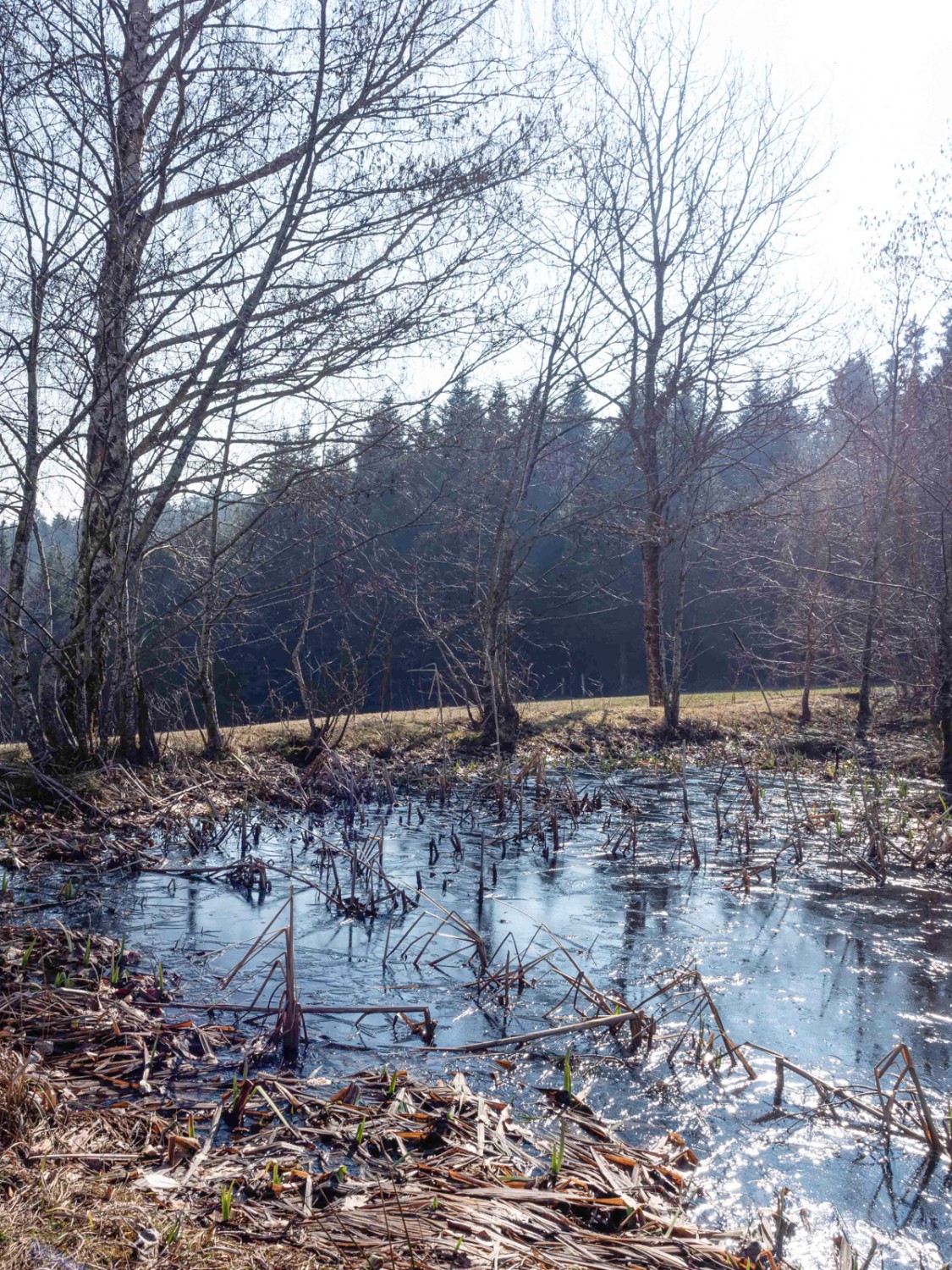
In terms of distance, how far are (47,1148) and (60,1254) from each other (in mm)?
748

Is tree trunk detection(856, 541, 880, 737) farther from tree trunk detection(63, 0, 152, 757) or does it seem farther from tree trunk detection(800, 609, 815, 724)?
tree trunk detection(63, 0, 152, 757)

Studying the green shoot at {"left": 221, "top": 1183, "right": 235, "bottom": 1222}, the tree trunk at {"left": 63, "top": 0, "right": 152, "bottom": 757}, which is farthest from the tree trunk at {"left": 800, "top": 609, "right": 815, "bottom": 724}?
the green shoot at {"left": 221, "top": 1183, "right": 235, "bottom": 1222}

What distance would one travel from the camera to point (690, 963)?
5.80 meters

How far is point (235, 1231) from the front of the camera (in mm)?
2645

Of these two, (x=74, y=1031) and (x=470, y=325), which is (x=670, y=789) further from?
(x=74, y=1031)

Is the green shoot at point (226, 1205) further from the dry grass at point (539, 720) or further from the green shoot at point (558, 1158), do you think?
the dry grass at point (539, 720)

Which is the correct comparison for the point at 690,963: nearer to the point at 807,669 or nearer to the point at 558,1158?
the point at 558,1158

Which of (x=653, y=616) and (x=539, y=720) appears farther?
(x=653, y=616)

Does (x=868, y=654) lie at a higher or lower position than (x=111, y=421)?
lower

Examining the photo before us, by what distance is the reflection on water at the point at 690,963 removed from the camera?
3.61m

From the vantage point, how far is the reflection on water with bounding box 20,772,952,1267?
3613mm

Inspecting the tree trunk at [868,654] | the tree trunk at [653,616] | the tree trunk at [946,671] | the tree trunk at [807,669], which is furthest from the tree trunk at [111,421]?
the tree trunk at [807,669]

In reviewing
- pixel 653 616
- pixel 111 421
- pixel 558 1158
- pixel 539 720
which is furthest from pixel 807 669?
pixel 558 1158

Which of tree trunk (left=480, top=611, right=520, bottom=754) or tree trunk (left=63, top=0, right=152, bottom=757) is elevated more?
tree trunk (left=63, top=0, right=152, bottom=757)
